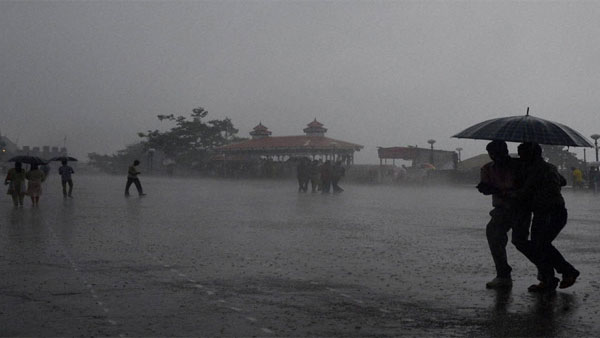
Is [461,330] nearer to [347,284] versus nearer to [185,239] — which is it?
[347,284]

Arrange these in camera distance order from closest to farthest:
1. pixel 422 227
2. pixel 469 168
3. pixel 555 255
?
pixel 555 255 → pixel 422 227 → pixel 469 168

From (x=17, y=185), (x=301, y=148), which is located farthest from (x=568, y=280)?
(x=301, y=148)

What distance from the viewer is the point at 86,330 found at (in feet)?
17.2

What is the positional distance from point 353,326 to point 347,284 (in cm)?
196

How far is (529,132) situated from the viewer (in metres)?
7.31

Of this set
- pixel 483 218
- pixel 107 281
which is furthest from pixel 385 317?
pixel 483 218

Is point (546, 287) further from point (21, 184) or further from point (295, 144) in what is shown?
point (295, 144)

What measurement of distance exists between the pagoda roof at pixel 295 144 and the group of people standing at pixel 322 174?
21.8 m

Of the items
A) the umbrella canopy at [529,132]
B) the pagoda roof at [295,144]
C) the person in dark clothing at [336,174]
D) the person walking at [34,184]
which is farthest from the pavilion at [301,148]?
the umbrella canopy at [529,132]

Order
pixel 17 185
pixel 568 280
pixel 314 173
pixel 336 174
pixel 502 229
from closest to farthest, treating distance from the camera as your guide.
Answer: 1. pixel 568 280
2. pixel 502 229
3. pixel 17 185
4. pixel 336 174
5. pixel 314 173

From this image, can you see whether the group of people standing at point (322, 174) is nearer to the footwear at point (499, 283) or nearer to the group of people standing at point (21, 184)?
the group of people standing at point (21, 184)

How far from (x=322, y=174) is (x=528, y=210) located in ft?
84.8

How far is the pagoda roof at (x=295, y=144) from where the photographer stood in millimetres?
58372

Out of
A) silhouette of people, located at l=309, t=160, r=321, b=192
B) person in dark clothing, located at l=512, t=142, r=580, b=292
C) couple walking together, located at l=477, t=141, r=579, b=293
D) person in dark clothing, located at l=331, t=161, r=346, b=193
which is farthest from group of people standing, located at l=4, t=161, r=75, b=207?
person in dark clothing, located at l=512, t=142, r=580, b=292
